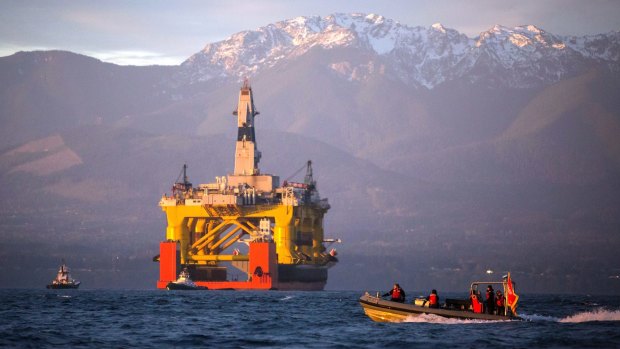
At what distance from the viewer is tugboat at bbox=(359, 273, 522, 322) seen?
2904 inches

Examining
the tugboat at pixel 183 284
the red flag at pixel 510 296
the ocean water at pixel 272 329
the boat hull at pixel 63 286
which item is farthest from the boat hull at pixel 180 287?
the red flag at pixel 510 296

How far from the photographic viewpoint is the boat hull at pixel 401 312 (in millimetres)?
73750

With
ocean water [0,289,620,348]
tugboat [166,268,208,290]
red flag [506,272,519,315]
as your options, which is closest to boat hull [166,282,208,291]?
tugboat [166,268,208,290]

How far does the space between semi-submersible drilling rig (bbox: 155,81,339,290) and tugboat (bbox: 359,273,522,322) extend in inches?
2755

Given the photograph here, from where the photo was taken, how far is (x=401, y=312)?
7500 centimetres

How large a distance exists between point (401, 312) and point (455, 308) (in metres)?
3.10

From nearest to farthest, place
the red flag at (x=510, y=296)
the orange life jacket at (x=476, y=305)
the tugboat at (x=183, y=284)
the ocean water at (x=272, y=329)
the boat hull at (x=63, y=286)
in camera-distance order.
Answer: the ocean water at (x=272, y=329), the red flag at (x=510, y=296), the orange life jacket at (x=476, y=305), the tugboat at (x=183, y=284), the boat hull at (x=63, y=286)

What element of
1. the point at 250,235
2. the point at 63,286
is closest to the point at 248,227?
the point at 250,235

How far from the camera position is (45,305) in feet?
345

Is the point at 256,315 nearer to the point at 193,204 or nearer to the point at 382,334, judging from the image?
the point at 382,334

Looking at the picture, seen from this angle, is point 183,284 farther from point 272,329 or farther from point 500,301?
point 500,301

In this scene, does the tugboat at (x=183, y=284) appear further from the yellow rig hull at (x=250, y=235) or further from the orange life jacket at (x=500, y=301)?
the orange life jacket at (x=500, y=301)

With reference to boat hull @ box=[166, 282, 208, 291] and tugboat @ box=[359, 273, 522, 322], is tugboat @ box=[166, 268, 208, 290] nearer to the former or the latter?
boat hull @ box=[166, 282, 208, 291]

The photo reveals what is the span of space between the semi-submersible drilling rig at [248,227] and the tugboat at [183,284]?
1745mm
